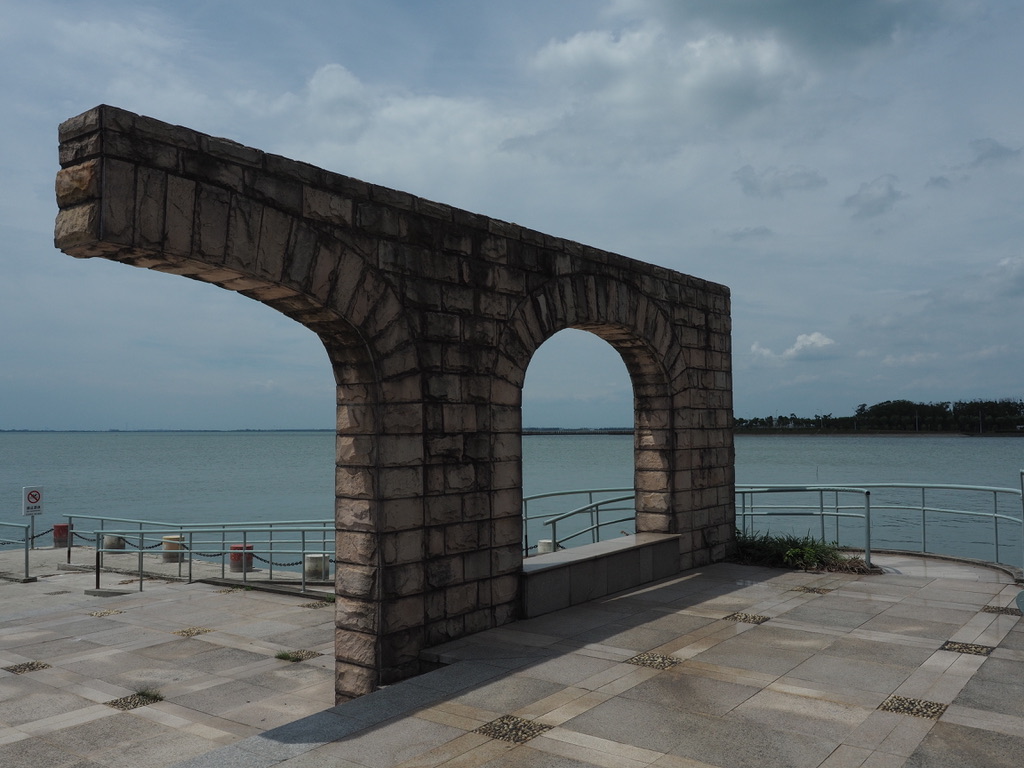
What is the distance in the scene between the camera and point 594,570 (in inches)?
316

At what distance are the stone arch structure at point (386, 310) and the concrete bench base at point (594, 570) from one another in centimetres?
27

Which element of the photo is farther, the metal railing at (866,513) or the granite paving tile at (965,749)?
the metal railing at (866,513)

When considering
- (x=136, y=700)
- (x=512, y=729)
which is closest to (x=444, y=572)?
(x=512, y=729)

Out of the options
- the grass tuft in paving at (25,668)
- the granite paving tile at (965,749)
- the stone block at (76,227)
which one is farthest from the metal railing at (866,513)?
the stone block at (76,227)

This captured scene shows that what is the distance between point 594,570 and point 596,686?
2.84 metres

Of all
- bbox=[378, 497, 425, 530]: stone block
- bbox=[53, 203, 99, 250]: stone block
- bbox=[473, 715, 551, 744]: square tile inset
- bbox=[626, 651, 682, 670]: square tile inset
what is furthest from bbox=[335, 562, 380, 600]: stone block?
bbox=[53, 203, 99, 250]: stone block

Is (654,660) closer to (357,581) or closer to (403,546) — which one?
(403,546)

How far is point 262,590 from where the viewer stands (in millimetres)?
10641

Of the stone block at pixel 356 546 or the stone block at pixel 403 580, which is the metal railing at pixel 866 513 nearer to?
the stone block at pixel 403 580

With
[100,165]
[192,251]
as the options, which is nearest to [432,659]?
[192,251]

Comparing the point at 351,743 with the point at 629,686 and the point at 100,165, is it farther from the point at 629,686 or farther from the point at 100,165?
the point at 100,165

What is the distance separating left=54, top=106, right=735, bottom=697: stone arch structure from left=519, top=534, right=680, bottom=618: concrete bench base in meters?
0.27

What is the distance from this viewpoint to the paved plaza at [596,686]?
4234 millimetres

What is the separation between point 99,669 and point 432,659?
3.34 metres
